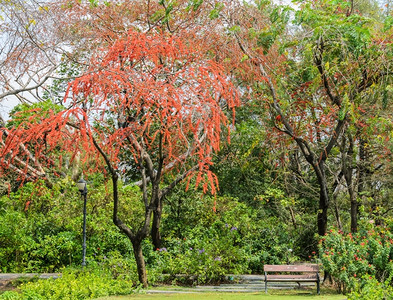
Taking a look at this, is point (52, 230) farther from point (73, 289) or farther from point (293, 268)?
point (293, 268)

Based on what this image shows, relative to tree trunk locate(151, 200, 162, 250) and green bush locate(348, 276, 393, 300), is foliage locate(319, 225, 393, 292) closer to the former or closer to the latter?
green bush locate(348, 276, 393, 300)

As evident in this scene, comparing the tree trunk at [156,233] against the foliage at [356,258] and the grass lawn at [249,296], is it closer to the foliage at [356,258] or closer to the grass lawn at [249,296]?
the grass lawn at [249,296]

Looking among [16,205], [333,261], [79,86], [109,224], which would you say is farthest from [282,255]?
[79,86]

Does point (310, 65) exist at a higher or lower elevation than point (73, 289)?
higher

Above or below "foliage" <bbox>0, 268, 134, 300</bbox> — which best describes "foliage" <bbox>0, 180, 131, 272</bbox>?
above

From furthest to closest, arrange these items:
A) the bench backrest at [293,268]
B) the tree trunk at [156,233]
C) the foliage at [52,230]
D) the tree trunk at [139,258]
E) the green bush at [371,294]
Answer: the tree trunk at [156,233] < the foliage at [52,230] < the bench backrest at [293,268] < the tree trunk at [139,258] < the green bush at [371,294]

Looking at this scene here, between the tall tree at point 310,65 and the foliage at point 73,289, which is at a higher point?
the tall tree at point 310,65

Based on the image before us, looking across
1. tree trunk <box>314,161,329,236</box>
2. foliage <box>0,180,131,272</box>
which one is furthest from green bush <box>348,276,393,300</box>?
foliage <box>0,180,131,272</box>

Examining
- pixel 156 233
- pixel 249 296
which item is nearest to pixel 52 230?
pixel 156 233

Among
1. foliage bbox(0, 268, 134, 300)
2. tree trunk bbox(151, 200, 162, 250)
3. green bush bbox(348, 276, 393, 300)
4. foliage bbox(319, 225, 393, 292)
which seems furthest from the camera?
tree trunk bbox(151, 200, 162, 250)

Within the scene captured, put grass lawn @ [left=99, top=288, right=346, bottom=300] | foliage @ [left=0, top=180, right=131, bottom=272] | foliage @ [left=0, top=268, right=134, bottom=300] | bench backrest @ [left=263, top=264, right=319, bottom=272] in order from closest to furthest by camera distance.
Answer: foliage @ [left=0, top=268, right=134, bottom=300] → grass lawn @ [left=99, top=288, right=346, bottom=300] → bench backrest @ [left=263, top=264, right=319, bottom=272] → foliage @ [left=0, top=180, right=131, bottom=272]

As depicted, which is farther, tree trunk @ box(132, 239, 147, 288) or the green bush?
tree trunk @ box(132, 239, 147, 288)

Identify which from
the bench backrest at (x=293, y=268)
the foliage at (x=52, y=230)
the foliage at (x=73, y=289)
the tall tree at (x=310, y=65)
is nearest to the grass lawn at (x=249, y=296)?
the foliage at (x=73, y=289)

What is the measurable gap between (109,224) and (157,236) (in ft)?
4.86
